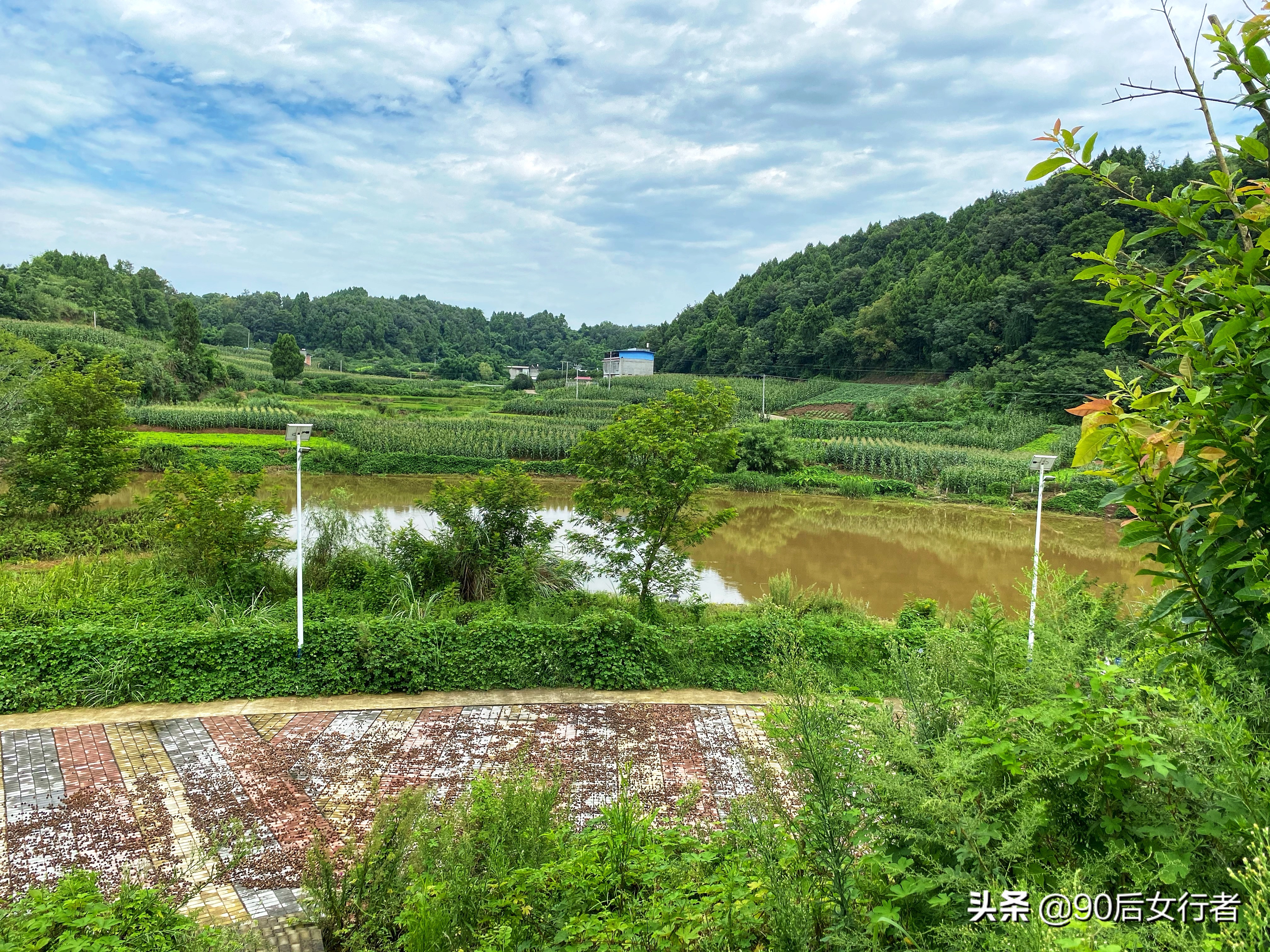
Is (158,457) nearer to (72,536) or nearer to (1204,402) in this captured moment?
(72,536)

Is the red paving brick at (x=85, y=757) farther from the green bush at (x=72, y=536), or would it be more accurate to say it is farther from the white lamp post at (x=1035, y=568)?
the white lamp post at (x=1035, y=568)

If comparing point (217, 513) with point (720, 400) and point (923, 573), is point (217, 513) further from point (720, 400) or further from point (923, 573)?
point (923, 573)

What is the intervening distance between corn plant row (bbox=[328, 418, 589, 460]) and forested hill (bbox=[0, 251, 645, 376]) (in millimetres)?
38147

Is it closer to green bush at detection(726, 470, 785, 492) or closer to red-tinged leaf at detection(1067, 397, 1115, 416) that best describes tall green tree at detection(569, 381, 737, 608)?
red-tinged leaf at detection(1067, 397, 1115, 416)

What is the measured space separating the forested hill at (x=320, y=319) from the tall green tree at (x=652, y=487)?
6088 centimetres

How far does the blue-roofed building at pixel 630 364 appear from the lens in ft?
256

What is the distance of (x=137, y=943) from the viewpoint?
2.92 metres

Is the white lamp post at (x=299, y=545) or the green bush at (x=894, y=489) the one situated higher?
A: the white lamp post at (x=299, y=545)

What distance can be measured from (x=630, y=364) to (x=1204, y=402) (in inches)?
3045

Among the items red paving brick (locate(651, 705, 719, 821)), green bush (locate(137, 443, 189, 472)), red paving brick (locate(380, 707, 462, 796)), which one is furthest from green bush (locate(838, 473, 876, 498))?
green bush (locate(137, 443, 189, 472))

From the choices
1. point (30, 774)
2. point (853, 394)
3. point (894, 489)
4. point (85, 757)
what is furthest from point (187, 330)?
point (853, 394)

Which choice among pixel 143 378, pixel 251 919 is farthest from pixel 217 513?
pixel 143 378

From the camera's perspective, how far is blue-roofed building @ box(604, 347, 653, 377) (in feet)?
256

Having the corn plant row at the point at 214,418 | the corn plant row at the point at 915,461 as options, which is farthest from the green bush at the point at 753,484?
the corn plant row at the point at 214,418
